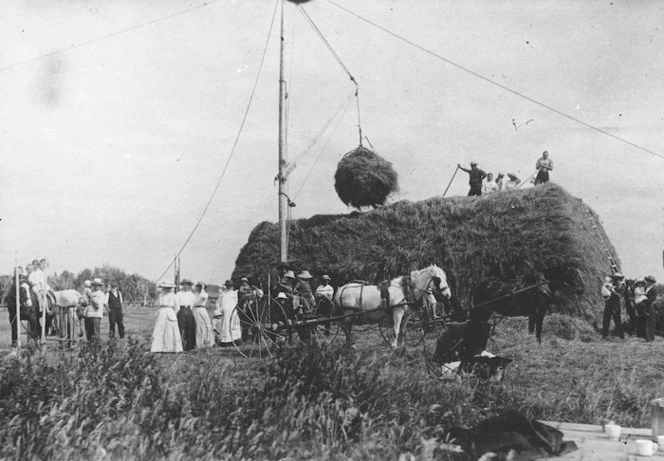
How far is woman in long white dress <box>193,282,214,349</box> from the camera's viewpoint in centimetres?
1686

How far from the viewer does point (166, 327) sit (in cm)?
1502

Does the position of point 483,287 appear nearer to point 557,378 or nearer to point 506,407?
point 557,378

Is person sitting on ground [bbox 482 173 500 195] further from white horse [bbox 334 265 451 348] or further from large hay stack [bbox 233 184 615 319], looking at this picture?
white horse [bbox 334 265 451 348]

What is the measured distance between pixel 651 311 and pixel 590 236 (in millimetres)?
2156

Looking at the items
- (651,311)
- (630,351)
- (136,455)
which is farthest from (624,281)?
(136,455)

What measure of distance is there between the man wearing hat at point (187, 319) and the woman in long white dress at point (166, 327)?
1.04 m

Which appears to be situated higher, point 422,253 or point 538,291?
point 422,253

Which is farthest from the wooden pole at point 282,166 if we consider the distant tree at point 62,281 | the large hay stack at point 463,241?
the distant tree at point 62,281

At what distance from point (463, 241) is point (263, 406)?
34.2 ft

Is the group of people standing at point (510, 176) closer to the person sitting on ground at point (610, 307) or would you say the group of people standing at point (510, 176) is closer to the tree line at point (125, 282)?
the person sitting on ground at point (610, 307)

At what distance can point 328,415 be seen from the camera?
586cm

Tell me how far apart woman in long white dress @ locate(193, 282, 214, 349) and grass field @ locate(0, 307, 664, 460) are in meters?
8.28

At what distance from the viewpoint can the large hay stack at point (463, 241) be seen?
14945 millimetres

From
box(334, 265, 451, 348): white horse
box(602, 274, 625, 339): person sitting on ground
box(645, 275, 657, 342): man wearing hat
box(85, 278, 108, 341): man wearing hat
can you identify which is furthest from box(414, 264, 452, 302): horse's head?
box(85, 278, 108, 341): man wearing hat
